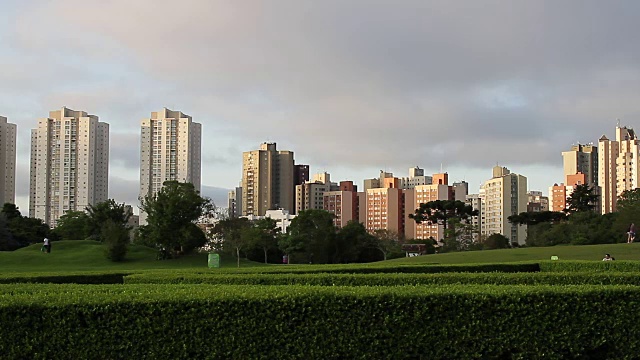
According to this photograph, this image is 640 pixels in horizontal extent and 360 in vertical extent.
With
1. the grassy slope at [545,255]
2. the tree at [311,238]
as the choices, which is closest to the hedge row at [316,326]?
the grassy slope at [545,255]

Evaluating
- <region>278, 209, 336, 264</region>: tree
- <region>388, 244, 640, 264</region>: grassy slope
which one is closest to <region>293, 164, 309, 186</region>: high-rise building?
<region>278, 209, 336, 264</region>: tree

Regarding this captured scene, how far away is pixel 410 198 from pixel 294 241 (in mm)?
78526

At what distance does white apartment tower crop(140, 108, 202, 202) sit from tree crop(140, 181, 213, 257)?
66.8m

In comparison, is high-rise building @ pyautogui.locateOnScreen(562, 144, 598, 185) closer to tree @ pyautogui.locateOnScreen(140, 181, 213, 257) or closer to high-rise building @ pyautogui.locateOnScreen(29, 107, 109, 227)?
high-rise building @ pyautogui.locateOnScreen(29, 107, 109, 227)

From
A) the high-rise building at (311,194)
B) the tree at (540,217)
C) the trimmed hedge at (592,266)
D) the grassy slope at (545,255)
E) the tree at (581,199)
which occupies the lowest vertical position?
the grassy slope at (545,255)

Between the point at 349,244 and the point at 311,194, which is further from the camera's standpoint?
the point at 311,194

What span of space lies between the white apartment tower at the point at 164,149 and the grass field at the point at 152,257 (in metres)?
65.8

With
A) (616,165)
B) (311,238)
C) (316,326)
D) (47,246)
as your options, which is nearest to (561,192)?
(616,165)

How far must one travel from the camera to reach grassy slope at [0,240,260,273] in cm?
4388

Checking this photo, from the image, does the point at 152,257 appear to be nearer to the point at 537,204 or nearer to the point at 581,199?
the point at 581,199

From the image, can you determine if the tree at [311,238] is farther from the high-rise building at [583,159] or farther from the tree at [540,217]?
the high-rise building at [583,159]

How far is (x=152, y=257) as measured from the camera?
5456 centimetres

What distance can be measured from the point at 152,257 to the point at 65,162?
71068 mm

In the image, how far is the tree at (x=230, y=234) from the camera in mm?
59062
